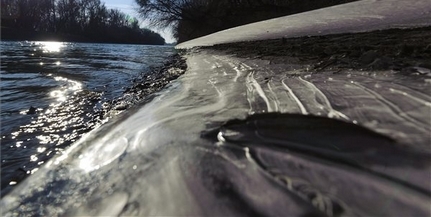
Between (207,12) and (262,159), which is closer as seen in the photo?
(262,159)

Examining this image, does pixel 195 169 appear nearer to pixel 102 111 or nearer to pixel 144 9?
pixel 102 111

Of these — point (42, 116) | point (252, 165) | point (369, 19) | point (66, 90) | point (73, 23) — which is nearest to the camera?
point (252, 165)

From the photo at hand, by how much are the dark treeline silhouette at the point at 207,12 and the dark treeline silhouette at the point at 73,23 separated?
48.6ft

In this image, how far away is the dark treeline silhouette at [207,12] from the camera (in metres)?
17.1

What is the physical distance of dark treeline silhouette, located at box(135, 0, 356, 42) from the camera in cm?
1707

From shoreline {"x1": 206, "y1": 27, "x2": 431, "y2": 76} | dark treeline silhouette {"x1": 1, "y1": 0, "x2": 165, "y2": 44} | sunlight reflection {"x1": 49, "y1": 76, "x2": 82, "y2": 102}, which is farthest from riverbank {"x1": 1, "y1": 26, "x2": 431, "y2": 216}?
dark treeline silhouette {"x1": 1, "y1": 0, "x2": 165, "y2": 44}

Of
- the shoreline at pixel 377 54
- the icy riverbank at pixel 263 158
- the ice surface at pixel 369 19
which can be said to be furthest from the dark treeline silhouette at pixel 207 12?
the icy riverbank at pixel 263 158

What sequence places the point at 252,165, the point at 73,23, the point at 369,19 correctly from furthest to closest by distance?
the point at 73,23
the point at 369,19
the point at 252,165

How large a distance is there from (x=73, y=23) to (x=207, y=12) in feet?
114

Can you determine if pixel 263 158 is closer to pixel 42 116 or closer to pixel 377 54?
pixel 377 54

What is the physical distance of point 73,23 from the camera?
159 ft

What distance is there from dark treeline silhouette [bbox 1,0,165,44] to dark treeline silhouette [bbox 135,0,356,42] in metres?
14.8

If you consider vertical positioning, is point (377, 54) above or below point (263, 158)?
above

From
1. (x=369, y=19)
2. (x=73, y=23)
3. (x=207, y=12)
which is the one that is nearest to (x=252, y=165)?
(x=369, y=19)
